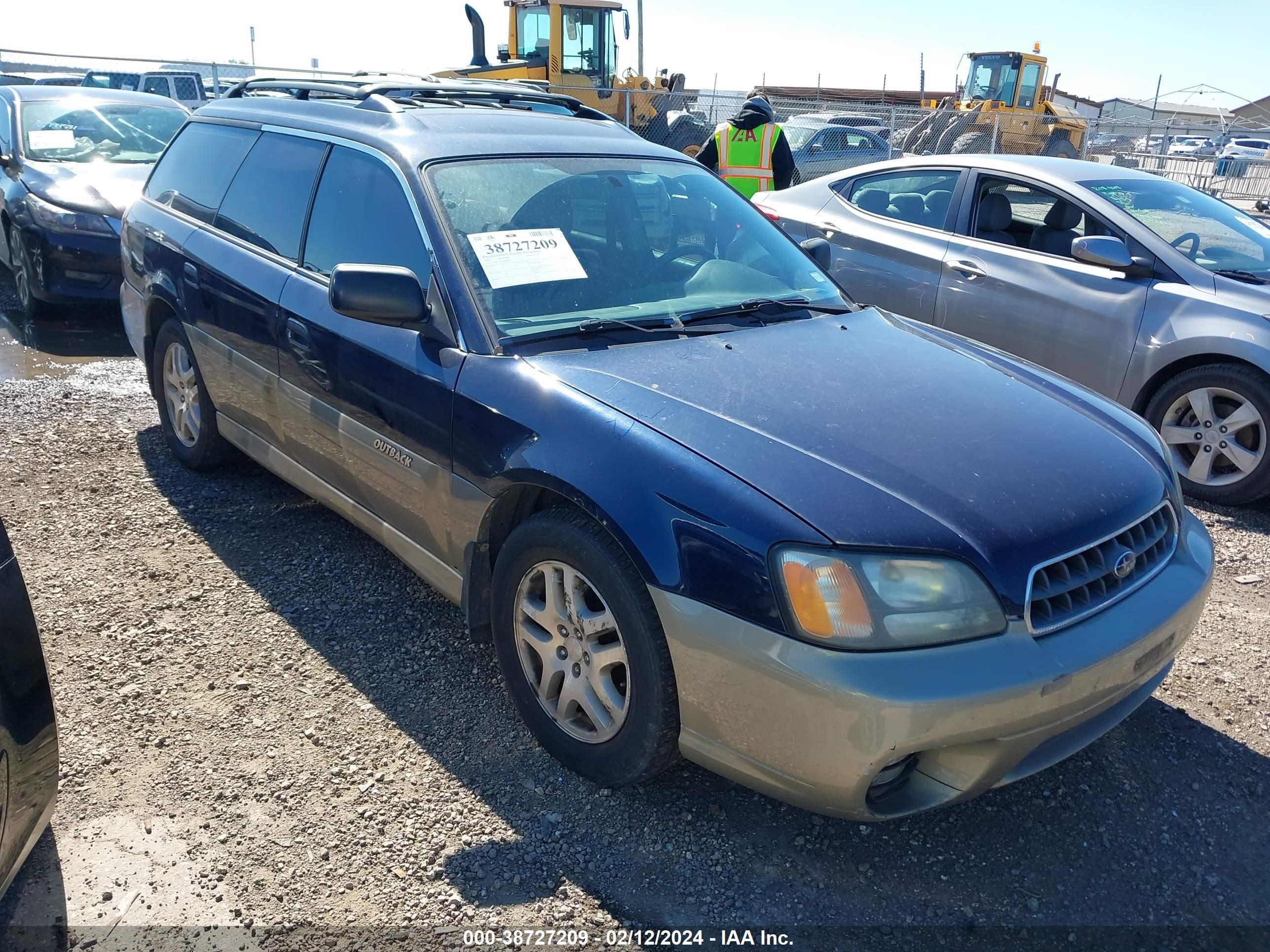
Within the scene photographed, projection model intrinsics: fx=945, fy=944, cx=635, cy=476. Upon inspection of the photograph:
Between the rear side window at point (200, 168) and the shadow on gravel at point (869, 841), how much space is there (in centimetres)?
232

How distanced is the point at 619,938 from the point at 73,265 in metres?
6.91

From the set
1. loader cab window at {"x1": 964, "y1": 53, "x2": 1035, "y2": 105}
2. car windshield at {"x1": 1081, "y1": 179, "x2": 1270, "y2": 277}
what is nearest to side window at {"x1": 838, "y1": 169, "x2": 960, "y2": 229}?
car windshield at {"x1": 1081, "y1": 179, "x2": 1270, "y2": 277}

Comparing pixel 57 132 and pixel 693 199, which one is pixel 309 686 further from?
pixel 57 132

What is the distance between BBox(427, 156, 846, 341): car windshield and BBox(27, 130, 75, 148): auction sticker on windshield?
6602 millimetres

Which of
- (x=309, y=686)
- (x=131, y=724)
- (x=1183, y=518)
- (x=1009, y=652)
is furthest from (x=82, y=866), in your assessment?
(x=1183, y=518)

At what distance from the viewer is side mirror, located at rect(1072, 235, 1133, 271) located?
4.95m

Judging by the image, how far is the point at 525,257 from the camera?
2.99 meters

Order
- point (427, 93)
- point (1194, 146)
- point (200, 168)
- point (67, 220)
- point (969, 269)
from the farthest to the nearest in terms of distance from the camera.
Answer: point (1194, 146)
point (67, 220)
point (969, 269)
point (200, 168)
point (427, 93)

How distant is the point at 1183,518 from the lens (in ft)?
9.25

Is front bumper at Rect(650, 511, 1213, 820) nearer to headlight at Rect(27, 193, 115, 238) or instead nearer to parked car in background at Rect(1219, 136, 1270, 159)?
headlight at Rect(27, 193, 115, 238)

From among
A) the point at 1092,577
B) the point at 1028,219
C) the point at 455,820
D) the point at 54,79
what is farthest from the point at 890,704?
the point at 54,79

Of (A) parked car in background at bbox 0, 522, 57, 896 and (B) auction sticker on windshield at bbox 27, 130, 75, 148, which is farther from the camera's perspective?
(B) auction sticker on windshield at bbox 27, 130, 75, 148

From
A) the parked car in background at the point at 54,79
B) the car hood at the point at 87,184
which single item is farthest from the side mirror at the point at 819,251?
the parked car in background at the point at 54,79

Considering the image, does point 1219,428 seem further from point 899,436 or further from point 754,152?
point 754,152
